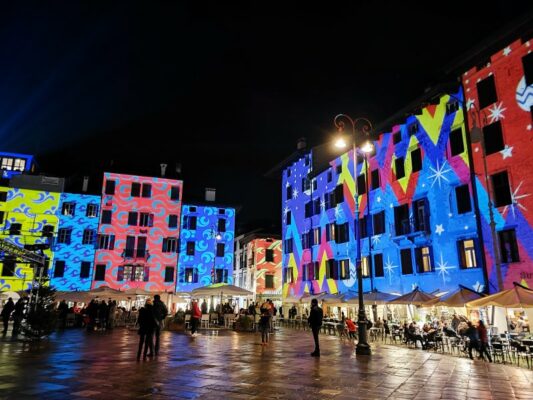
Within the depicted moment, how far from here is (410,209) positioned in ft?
88.2

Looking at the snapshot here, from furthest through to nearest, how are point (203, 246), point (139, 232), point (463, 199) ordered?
1. point (203, 246)
2. point (139, 232)
3. point (463, 199)

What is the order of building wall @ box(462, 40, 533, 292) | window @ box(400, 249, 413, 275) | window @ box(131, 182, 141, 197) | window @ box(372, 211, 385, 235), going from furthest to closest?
window @ box(131, 182, 141, 197) → window @ box(372, 211, 385, 235) → window @ box(400, 249, 413, 275) → building wall @ box(462, 40, 533, 292)

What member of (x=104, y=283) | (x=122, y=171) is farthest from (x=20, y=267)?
(x=122, y=171)

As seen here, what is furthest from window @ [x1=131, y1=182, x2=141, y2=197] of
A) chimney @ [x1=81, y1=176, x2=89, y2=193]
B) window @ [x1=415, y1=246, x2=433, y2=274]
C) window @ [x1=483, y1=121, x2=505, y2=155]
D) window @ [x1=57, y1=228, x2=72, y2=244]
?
window @ [x1=483, y1=121, x2=505, y2=155]

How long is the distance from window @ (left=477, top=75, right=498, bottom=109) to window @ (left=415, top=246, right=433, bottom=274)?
903 centimetres

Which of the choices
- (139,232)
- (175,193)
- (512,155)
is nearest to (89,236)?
(139,232)

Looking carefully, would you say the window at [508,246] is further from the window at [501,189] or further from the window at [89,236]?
the window at [89,236]

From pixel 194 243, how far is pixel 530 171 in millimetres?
34295

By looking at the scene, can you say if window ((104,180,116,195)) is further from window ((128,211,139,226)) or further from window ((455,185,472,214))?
window ((455,185,472,214))

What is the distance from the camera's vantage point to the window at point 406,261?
2672cm

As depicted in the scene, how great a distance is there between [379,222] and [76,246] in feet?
98.1

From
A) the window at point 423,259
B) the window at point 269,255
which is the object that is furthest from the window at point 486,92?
the window at point 269,255

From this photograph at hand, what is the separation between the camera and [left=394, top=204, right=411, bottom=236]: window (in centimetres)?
2691

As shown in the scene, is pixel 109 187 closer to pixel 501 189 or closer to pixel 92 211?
pixel 92 211
